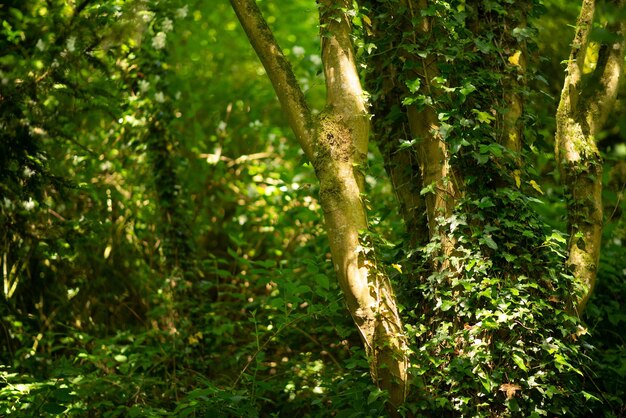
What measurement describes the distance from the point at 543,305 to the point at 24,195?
3.55m

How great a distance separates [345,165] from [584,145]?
156cm

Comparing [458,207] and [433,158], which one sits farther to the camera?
[433,158]

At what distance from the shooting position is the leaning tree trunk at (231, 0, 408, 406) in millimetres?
3334

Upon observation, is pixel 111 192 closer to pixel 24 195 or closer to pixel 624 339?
pixel 24 195

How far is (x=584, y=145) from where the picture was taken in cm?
380

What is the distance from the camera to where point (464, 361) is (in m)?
3.29

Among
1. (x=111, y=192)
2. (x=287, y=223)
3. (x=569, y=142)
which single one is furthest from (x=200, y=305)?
(x=569, y=142)

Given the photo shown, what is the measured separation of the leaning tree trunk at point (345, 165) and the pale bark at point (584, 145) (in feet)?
4.11

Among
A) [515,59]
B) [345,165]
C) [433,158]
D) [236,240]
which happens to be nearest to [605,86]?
[515,59]

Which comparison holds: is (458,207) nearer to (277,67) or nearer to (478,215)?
(478,215)

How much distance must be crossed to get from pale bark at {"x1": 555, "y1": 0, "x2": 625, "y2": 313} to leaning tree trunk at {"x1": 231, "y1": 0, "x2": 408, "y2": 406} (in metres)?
1.25

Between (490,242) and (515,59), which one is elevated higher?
(515,59)

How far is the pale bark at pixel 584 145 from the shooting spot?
3740 mm

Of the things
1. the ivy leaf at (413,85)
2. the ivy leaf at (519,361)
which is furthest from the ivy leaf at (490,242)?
the ivy leaf at (413,85)
